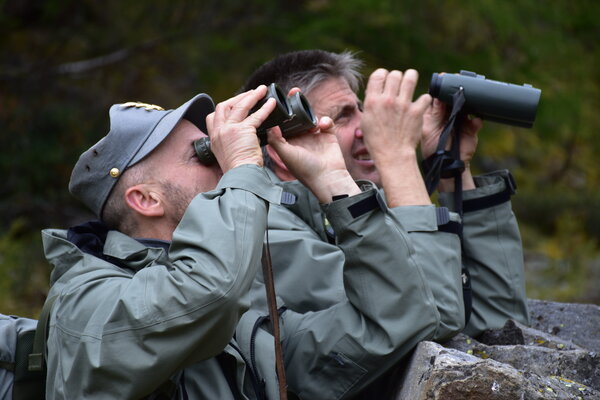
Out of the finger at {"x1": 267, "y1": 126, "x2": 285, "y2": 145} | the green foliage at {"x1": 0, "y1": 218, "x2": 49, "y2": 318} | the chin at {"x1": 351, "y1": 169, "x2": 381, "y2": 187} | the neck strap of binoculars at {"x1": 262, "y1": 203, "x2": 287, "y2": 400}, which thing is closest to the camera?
the neck strap of binoculars at {"x1": 262, "y1": 203, "x2": 287, "y2": 400}

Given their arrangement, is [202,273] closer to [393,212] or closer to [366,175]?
[393,212]

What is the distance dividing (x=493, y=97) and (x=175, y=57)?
15.1 feet

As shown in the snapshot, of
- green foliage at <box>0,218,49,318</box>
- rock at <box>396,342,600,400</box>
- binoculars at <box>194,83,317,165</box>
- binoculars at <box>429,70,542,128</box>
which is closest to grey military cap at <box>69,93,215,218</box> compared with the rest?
binoculars at <box>194,83,317,165</box>

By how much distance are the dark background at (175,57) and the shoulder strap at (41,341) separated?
3.64m

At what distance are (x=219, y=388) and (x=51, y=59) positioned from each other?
5.41 meters

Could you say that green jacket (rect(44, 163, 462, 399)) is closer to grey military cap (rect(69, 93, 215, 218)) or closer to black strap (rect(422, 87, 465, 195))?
grey military cap (rect(69, 93, 215, 218))

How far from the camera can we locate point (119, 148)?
235 centimetres

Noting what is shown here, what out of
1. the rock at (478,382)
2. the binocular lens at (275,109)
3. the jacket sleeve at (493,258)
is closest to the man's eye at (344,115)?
the jacket sleeve at (493,258)

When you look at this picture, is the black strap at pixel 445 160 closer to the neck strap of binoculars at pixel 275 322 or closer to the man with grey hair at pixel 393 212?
the man with grey hair at pixel 393 212

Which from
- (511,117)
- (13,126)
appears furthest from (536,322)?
(13,126)

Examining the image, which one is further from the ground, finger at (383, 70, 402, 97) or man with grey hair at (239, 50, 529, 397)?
finger at (383, 70, 402, 97)

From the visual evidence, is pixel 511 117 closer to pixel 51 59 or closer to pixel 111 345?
pixel 111 345

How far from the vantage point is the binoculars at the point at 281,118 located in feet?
7.63

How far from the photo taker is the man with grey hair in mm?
2721
